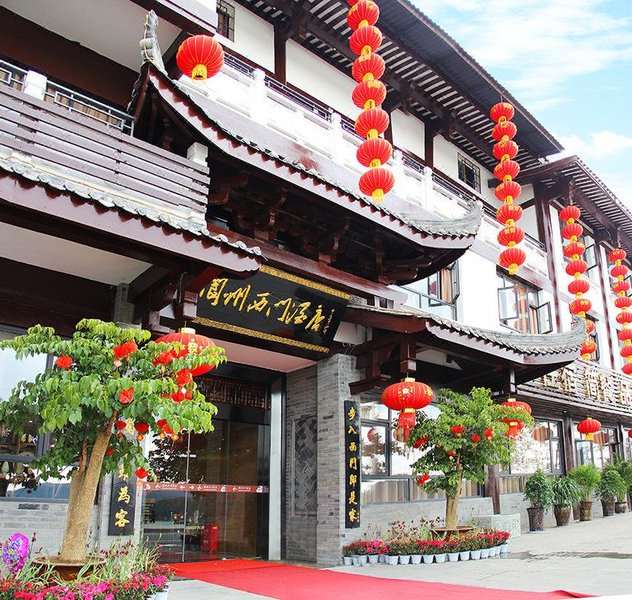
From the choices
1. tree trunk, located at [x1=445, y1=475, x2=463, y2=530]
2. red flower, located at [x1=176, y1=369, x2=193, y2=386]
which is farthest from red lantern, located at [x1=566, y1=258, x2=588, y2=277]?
red flower, located at [x1=176, y1=369, x2=193, y2=386]

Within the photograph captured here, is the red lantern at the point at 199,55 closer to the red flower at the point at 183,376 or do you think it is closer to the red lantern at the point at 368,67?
the red lantern at the point at 368,67

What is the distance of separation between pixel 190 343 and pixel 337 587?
3.58 metres

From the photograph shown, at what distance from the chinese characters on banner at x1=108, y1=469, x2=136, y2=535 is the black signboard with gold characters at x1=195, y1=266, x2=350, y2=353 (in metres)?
2.04

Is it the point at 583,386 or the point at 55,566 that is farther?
the point at 583,386

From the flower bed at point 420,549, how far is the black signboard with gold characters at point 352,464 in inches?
14.6

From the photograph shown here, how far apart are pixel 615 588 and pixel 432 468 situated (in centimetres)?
362

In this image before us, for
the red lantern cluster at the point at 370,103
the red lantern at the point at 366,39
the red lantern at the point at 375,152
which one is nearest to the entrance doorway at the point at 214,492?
the red lantern cluster at the point at 370,103

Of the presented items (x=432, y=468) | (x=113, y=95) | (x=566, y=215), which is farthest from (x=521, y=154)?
(x=113, y=95)

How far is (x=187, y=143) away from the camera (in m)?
7.50

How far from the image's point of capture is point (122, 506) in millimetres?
6934

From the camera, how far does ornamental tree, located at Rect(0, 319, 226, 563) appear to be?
15.4ft

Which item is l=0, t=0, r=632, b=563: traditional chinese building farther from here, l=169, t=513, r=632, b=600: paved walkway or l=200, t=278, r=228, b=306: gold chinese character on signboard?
l=169, t=513, r=632, b=600: paved walkway

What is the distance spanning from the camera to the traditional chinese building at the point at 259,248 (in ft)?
20.8

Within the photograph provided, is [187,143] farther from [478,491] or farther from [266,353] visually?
[478,491]
